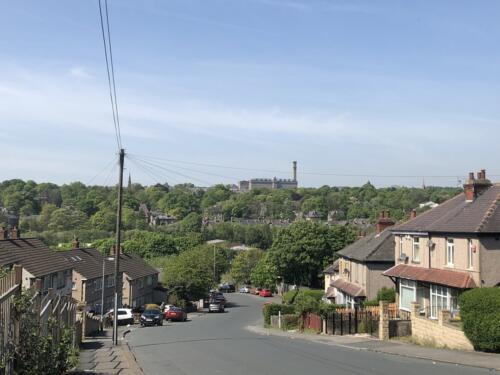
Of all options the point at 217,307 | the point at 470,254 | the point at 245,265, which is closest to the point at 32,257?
the point at 217,307

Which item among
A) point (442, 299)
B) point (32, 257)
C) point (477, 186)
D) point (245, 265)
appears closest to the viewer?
point (442, 299)

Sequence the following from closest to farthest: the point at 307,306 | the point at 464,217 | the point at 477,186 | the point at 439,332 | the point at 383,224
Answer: the point at 439,332 → the point at 464,217 → the point at 477,186 → the point at 307,306 → the point at 383,224

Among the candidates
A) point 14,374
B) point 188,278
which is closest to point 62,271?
point 188,278

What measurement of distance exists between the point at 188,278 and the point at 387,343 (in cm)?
4287

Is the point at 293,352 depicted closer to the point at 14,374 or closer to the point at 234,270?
the point at 14,374

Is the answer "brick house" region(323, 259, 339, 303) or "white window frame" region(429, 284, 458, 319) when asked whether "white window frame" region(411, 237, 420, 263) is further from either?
"brick house" region(323, 259, 339, 303)

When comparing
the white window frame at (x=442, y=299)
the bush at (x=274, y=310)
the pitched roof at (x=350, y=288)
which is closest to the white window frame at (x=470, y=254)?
the white window frame at (x=442, y=299)

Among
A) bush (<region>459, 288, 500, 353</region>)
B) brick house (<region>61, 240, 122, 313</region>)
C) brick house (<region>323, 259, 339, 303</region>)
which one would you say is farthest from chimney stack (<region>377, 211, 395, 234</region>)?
bush (<region>459, 288, 500, 353</region>)

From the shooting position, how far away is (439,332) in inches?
947

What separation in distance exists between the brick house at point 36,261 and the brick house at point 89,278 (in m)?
3.12

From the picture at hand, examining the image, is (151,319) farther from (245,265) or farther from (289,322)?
(245,265)

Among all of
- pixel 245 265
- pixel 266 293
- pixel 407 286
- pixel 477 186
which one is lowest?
pixel 266 293

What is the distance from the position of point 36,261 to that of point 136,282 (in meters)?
22.1

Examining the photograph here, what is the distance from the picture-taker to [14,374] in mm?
9734
